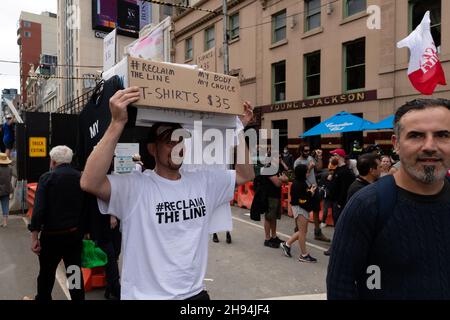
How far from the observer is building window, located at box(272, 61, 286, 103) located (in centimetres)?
1870

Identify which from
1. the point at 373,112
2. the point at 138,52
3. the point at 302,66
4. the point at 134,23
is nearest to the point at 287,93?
the point at 302,66

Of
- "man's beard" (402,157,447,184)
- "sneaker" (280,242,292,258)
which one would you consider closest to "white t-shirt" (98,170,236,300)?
"man's beard" (402,157,447,184)

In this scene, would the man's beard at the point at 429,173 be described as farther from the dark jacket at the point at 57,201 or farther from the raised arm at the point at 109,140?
the dark jacket at the point at 57,201

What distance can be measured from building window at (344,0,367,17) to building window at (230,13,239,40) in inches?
287

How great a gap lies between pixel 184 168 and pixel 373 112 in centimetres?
1296

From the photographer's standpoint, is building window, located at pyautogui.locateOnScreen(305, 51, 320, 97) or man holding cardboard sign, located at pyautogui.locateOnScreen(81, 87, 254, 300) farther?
building window, located at pyautogui.locateOnScreen(305, 51, 320, 97)

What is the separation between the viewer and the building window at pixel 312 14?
1659cm

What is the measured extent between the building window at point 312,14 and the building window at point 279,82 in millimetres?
2228

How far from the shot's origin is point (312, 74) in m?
17.1

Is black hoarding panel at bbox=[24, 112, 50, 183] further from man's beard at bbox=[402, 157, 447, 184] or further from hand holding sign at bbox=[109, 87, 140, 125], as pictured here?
man's beard at bbox=[402, 157, 447, 184]

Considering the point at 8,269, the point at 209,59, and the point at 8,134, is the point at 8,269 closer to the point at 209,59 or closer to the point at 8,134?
the point at 209,59

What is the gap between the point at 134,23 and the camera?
176 ft

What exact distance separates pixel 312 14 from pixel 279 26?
2.16 m

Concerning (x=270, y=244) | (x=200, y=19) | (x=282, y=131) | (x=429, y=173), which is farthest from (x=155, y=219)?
(x=200, y=19)
